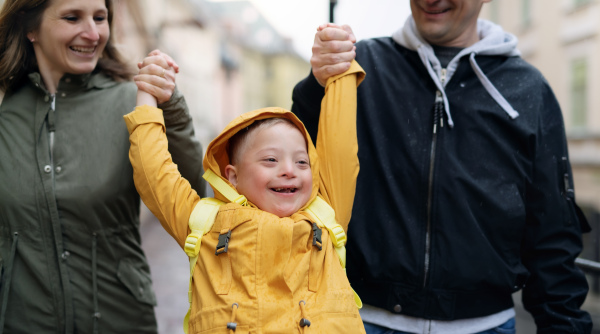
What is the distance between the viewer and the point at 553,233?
250 cm

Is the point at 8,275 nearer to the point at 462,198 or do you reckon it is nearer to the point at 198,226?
the point at 198,226

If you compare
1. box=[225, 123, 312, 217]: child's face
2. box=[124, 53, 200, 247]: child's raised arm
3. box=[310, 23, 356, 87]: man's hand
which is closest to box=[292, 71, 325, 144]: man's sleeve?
box=[310, 23, 356, 87]: man's hand

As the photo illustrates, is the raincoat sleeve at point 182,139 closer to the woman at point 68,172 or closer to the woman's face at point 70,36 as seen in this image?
the woman at point 68,172

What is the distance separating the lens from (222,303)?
6.51ft

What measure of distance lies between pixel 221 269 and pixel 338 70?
808mm

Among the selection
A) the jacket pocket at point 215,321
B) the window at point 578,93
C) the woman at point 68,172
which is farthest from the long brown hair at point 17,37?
the window at point 578,93

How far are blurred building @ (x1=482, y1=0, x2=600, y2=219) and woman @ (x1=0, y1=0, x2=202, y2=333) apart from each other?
1313cm

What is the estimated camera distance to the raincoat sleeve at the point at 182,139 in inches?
93.1

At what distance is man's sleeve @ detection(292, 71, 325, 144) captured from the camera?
244 centimetres

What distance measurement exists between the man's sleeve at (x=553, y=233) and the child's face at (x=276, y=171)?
941 mm

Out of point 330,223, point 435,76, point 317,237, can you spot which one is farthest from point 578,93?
point 317,237

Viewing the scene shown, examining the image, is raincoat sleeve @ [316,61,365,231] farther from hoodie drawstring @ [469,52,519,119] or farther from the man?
hoodie drawstring @ [469,52,519,119]

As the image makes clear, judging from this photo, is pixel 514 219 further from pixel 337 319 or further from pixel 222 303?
pixel 222 303

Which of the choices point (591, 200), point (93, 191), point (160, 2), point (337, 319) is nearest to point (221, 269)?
point (337, 319)
